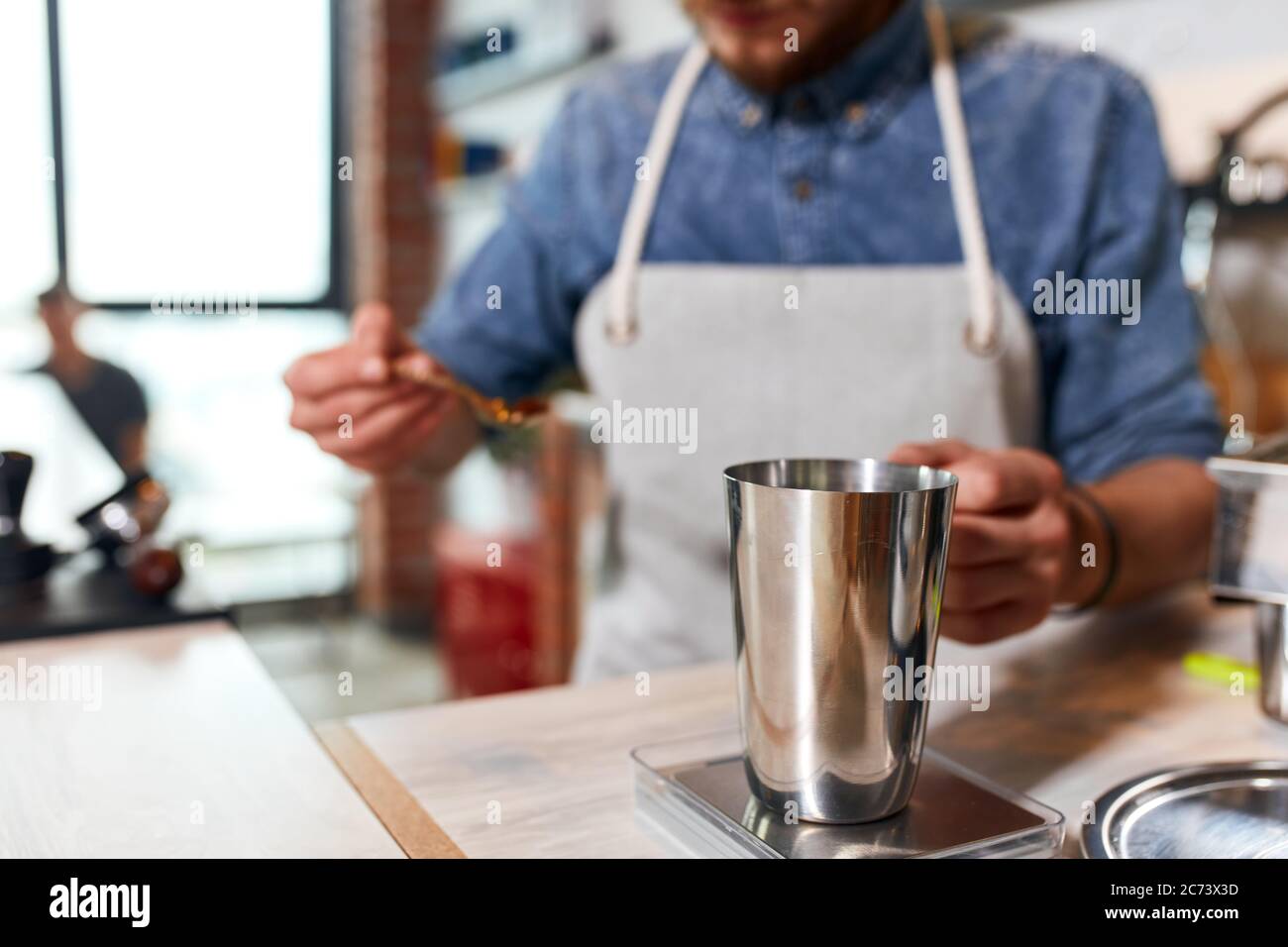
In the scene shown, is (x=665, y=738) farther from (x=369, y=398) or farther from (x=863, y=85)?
(x=863, y=85)

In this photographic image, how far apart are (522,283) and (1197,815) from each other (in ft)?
3.24

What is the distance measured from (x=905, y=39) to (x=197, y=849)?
3.55 feet

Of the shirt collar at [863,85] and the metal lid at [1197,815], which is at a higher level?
the shirt collar at [863,85]

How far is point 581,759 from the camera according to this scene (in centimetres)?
67

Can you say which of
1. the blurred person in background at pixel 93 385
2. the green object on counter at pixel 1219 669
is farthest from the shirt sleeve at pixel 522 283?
the green object on counter at pixel 1219 669

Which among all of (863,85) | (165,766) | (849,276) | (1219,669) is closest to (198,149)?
(863,85)

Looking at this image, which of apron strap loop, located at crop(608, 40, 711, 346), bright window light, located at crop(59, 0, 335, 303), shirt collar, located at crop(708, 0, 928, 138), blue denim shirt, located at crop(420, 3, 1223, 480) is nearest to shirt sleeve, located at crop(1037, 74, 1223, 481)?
blue denim shirt, located at crop(420, 3, 1223, 480)

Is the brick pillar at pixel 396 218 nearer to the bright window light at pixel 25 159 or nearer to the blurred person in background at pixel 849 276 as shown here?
the bright window light at pixel 25 159

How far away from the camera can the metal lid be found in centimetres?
56

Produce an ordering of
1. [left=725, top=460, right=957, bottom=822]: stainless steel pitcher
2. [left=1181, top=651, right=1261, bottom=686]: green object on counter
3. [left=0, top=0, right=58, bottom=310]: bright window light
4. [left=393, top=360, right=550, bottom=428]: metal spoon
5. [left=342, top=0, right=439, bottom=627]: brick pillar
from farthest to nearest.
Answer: [left=342, top=0, right=439, bottom=627]: brick pillar < [left=0, top=0, right=58, bottom=310]: bright window light < [left=393, top=360, right=550, bottom=428]: metal spoon < [left=1181, top=651, right=1261, bottom=686]: green object on counter < [left=725, top=460, right=957, bottom=822]: stainless steel pitcher

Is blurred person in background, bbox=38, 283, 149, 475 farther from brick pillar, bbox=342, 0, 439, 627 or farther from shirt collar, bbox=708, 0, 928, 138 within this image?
brick pillar, bbox=342, 0, 439, 627

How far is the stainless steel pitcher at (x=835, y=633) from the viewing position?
51 centimetres

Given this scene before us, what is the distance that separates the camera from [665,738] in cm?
71
